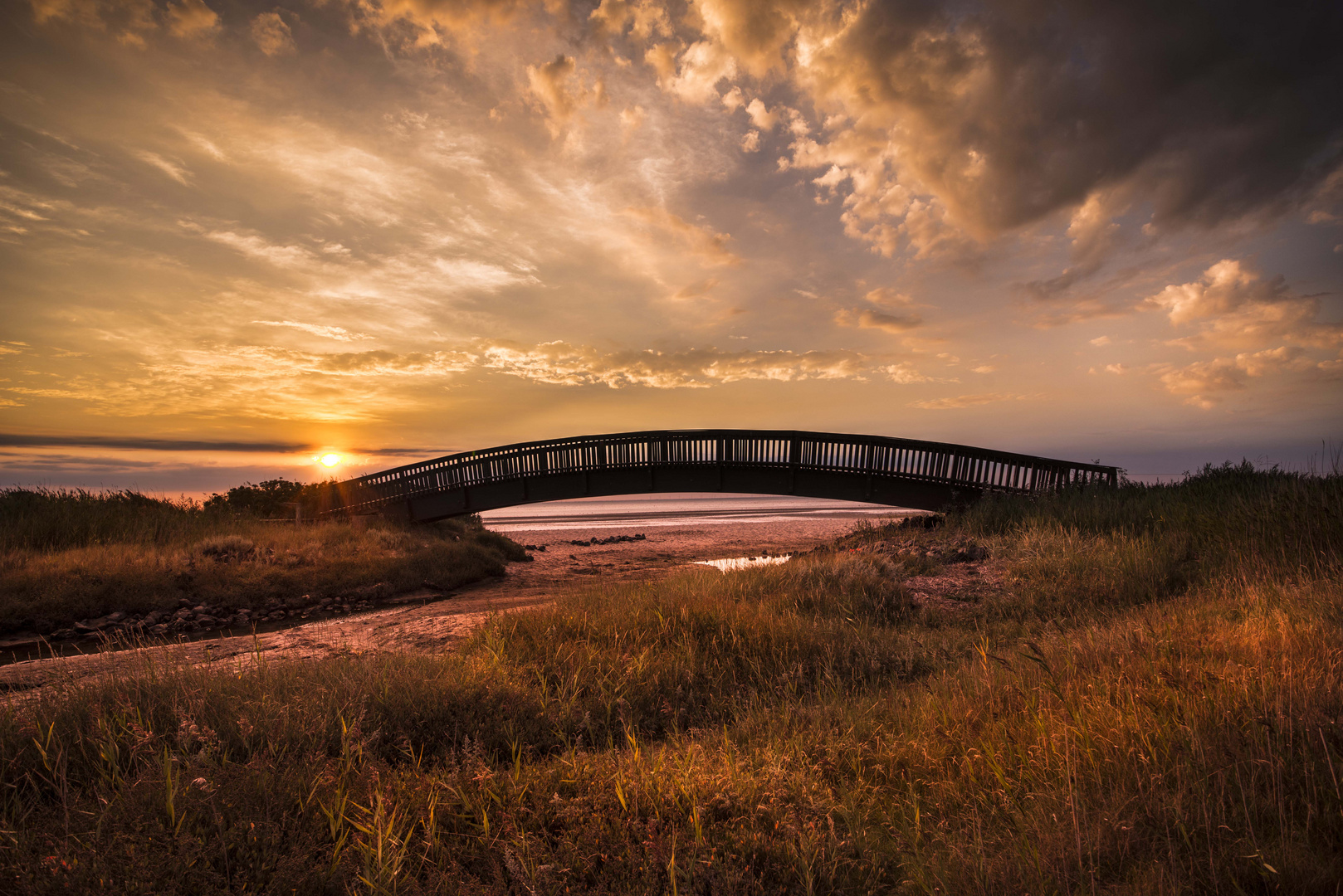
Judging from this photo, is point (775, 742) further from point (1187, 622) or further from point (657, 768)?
point (1187, 622)

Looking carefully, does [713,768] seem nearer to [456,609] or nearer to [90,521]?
[456,609]

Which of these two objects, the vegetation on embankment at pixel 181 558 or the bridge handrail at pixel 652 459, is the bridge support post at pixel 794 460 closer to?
the bridge handrail at pixel 652 459

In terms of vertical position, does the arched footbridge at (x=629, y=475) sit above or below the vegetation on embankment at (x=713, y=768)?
above

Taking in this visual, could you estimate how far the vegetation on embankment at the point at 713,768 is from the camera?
2.30 meters

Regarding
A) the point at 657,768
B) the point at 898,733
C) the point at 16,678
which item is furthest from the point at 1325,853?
the point at 16,678

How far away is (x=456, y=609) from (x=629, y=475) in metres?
8.88

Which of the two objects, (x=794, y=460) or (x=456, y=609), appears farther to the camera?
(x=794, y=460)

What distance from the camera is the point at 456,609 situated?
9461 millimetres

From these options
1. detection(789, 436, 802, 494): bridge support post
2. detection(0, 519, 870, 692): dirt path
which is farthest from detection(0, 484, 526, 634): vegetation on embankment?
detection(789, 436, 802, 494): bridge support post

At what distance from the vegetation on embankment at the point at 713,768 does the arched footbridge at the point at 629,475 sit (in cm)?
1059

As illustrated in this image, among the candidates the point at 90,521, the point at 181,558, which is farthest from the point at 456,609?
the point at 90,521

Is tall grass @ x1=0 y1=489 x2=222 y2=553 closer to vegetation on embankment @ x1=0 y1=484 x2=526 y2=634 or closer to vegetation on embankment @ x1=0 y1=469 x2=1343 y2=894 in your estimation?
vegetation on embankment @ x1=0 y1=484 x2=526 y2=634

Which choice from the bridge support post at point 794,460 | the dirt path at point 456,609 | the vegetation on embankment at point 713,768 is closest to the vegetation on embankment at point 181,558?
the dirt path at point 456,609

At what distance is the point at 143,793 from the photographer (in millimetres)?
2561
